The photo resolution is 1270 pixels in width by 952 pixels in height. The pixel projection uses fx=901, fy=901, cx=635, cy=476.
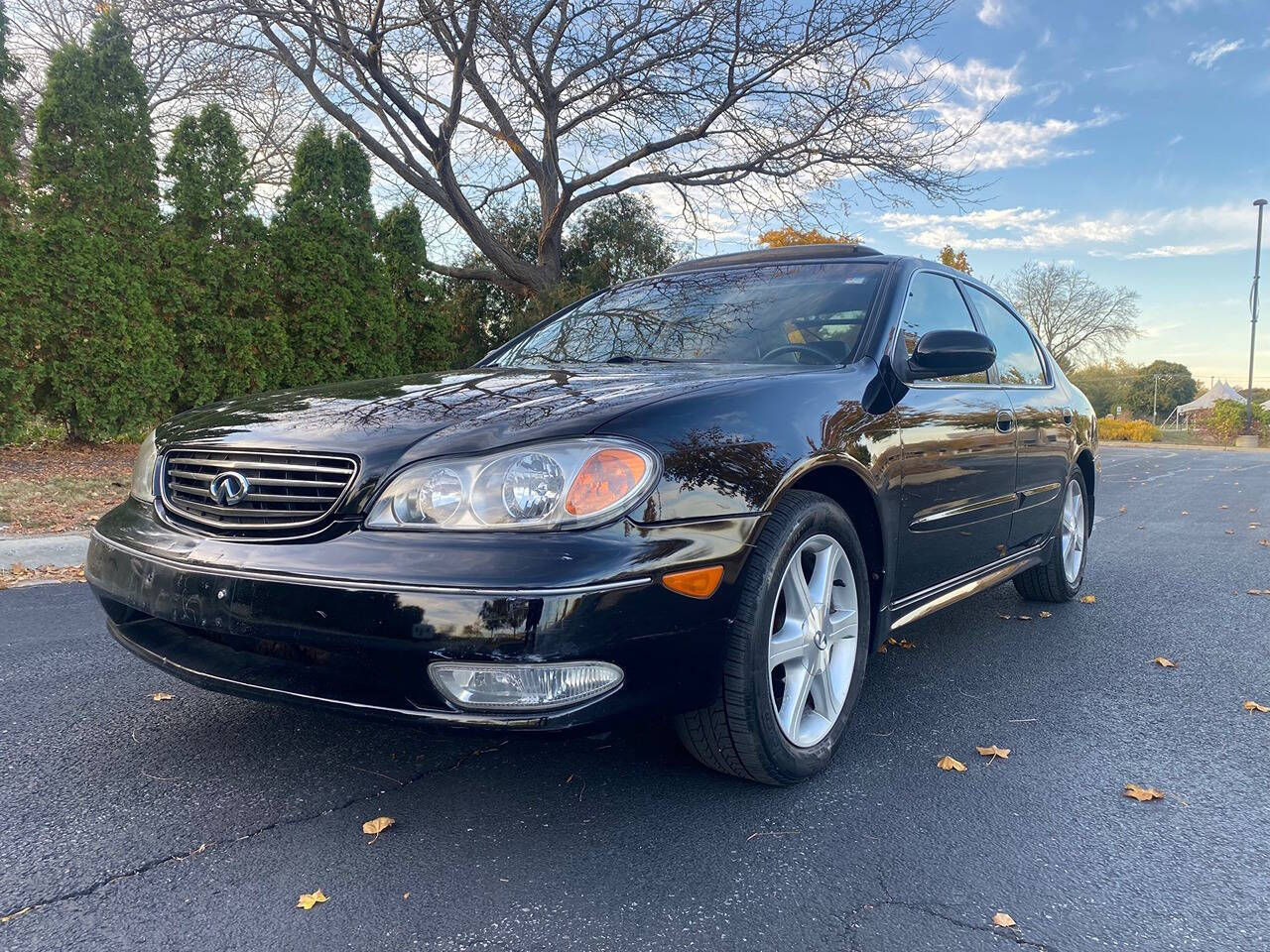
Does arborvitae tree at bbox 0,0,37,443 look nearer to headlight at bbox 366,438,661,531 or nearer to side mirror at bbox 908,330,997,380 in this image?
headlight at bbox 366,438,661,531

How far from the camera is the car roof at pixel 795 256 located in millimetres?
3630

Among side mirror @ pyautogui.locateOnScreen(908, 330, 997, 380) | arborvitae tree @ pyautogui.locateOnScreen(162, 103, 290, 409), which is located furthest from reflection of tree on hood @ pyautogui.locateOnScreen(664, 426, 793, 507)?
arborvitae tree @ pyautogui.locateOnScreen(162, 103, 290, 409)

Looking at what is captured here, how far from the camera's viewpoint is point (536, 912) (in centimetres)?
185

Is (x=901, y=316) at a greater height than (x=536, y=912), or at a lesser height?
greater

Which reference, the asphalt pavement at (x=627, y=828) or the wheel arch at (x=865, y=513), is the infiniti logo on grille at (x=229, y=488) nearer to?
the asphalt pavement at (x=627, y=828)

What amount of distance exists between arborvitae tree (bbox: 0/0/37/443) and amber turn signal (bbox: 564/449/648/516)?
8493 millimetres

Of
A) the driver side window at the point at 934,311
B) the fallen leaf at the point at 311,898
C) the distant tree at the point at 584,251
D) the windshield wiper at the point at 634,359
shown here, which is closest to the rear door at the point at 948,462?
the driver side window at the point at 934,311

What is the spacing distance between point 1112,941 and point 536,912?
3.80 ft

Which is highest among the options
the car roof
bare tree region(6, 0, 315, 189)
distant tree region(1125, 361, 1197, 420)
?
bare tree region(6, 0, 315, 189)

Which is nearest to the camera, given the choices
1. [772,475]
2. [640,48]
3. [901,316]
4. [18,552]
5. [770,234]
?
[772,475]

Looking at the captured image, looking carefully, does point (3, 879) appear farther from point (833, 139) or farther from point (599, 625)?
point (833, 139)

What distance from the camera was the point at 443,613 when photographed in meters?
1.90

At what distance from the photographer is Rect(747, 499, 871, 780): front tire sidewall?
2.25m

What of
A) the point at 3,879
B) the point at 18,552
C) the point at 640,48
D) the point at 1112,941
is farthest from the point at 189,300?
the point at 1112,941
